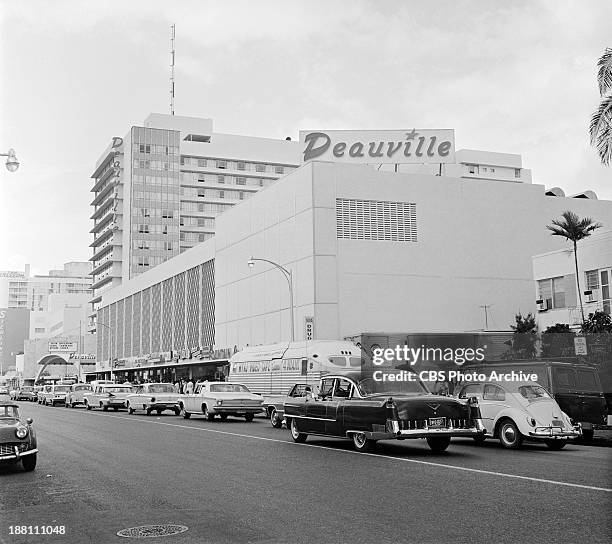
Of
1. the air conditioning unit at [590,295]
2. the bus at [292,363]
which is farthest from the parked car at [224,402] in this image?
the air conditioning unit at [590,295]

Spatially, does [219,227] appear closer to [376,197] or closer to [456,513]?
[376,197]

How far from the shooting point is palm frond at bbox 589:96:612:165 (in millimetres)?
25500

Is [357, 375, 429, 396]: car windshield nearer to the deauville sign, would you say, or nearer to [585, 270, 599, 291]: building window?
[585, 270, 599, 291]: building window

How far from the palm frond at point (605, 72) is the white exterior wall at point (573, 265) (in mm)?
12368

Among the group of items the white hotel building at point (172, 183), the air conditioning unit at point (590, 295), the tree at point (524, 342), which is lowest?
the tree at point (524, 342)

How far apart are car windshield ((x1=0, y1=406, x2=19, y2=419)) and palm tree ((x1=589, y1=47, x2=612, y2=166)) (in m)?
20.2

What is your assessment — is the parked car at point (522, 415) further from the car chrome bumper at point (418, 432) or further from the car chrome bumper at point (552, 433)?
the car chrome bumper at point (418, 432)

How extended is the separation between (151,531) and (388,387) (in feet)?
30.2

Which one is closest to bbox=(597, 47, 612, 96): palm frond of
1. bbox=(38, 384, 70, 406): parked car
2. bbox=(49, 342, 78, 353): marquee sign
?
bbox=(38, 384, 70, 406): parked car

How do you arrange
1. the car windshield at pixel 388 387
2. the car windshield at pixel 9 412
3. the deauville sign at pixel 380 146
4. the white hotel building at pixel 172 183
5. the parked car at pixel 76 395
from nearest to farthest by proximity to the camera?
the car windshield at pixel 9 412
the car windshield at pixel 388 387
the parked car at pixel 76 395
the deauville sign at pixel 380 146
the white hotel building at pixel 172 183

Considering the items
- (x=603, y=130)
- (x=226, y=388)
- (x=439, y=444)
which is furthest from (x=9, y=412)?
(x=603, y=130)

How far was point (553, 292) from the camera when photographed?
40.0m

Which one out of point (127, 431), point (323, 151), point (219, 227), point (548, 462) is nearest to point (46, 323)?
point (219, 227)

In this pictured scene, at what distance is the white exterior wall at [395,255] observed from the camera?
5359cm
